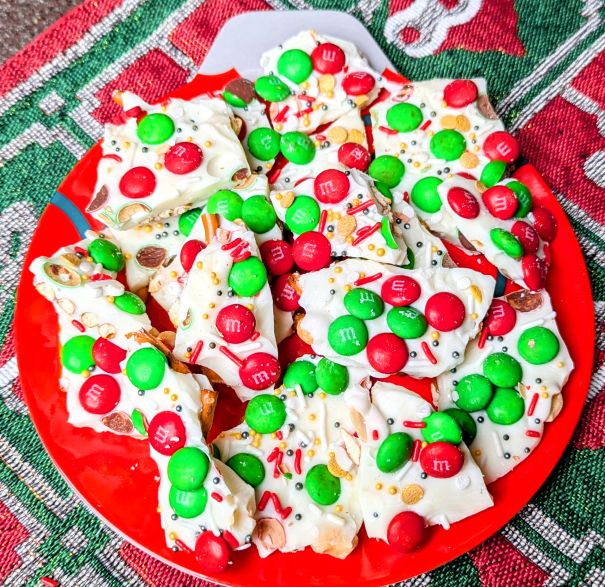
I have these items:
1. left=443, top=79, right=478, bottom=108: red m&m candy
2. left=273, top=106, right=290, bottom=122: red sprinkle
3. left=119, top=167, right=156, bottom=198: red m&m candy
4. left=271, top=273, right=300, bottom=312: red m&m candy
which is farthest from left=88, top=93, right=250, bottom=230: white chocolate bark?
left=443, top=79, right=478, bottom=108: red m&m candy

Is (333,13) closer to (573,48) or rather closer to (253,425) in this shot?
(573,48)

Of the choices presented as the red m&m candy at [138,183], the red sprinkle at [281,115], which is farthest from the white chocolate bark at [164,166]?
the red sprinkle at [281,115]

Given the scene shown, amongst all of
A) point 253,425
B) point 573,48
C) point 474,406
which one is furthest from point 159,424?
point 573,48

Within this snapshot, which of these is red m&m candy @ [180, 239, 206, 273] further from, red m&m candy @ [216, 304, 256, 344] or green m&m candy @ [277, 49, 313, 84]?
green m&m candy @ [277, 49, 313, 84]

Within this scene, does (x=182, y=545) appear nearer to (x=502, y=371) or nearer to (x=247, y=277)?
(x=247, y=277)

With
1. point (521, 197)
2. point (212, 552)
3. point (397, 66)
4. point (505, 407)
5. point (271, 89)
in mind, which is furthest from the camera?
point (397, 66)

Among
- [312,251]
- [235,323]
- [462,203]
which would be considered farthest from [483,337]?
[235,323]

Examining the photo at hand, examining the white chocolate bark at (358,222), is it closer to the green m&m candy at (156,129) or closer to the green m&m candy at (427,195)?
the green m&m candy at (427,195)
